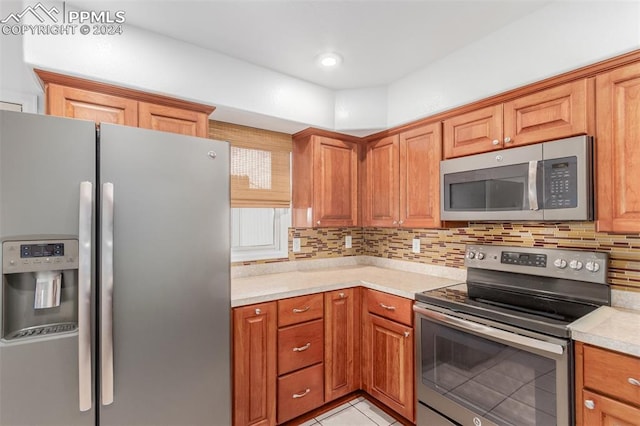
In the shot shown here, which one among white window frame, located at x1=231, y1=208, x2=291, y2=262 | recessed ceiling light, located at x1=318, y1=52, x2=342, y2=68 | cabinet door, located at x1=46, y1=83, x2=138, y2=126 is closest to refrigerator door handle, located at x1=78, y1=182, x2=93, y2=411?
cabinet door, located at x1=46, y1=83, x2=138, y2=126

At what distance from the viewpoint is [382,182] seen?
105 inches

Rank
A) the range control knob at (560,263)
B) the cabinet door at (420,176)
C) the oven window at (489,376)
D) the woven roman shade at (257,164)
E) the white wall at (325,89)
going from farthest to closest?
the woven roman shade at (257,164) < the cabinet door at (420,176) < the range control knob at (560,263) < the white wall at (325,89) < the oven window at (489,376)

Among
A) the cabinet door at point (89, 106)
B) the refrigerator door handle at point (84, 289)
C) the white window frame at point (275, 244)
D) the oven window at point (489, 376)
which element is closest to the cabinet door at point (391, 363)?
the oven window at point (489, 376)

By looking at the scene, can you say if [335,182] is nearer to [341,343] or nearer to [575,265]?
→ [341,343]

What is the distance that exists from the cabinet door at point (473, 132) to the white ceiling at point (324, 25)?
1.52 feet

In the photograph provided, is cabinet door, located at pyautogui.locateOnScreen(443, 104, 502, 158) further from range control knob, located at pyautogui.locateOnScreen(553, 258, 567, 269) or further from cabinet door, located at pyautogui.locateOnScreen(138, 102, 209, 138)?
cabinet door, located at pyautogui.locateOnScreen(138, 102, 209, 138)

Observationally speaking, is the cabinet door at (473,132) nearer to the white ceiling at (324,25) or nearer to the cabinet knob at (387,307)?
the white ceiling at (324,25)

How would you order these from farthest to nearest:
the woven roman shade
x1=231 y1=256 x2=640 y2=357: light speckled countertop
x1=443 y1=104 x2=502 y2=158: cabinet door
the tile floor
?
the woven roman shade → the tile floor → x1=443 y1=104 x2=502 y2=158: cabinet door → x1=231 y1=256 x2=640 y2=357: light speckled countertop

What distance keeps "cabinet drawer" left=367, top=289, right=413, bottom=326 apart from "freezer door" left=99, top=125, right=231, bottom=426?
1058 millimetres

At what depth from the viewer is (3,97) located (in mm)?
1790

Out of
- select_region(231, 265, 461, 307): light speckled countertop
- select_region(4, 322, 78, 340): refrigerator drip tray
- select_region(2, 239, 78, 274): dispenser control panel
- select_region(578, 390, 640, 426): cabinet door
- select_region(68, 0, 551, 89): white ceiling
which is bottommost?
select_region(578, 390, 640, 426): cabinet door

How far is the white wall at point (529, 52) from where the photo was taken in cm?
143

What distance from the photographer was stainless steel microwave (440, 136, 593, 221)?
1.52 meters

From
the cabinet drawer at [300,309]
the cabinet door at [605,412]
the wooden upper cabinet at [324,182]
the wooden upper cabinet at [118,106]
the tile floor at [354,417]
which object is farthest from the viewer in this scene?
the wooden upper cabinet at [324,182]
